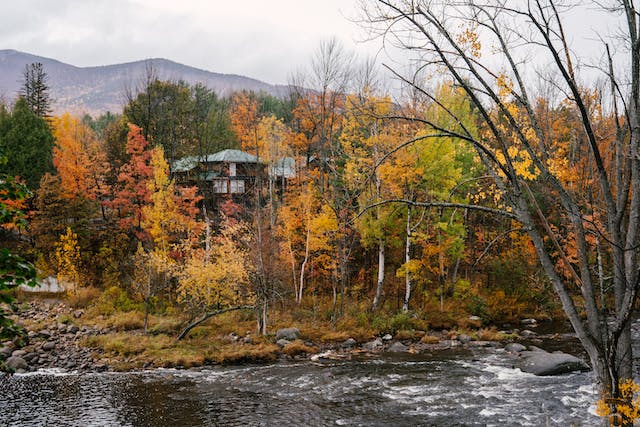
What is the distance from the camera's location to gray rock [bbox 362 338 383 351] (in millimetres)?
23031

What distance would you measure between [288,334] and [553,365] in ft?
39.0

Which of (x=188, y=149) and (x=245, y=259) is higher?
(x=188, y=149)

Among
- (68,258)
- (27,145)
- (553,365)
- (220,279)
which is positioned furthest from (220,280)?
(27,145)

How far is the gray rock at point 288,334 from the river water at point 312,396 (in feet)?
10.0

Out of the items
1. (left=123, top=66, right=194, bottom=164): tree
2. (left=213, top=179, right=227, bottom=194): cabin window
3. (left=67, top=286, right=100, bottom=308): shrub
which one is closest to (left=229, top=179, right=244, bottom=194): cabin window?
(left=213, top=179, right=227, bottom=194): cabin window

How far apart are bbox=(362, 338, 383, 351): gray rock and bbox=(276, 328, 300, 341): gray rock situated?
3.40 metres

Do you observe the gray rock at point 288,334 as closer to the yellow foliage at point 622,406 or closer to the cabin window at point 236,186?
the yellow foliage at point 622,406

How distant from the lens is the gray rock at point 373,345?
75.6ft

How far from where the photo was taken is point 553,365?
17.9 metres

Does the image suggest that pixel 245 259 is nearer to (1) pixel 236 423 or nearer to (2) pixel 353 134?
(2) pixel 353 134

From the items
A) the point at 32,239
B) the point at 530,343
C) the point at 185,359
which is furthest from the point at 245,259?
the point at 32,239

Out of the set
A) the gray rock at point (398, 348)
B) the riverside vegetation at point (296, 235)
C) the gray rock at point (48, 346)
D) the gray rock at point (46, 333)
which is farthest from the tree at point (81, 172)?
the gray rock at point (398, 348)

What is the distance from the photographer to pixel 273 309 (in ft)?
93.6

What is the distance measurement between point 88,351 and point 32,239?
14.9 m
